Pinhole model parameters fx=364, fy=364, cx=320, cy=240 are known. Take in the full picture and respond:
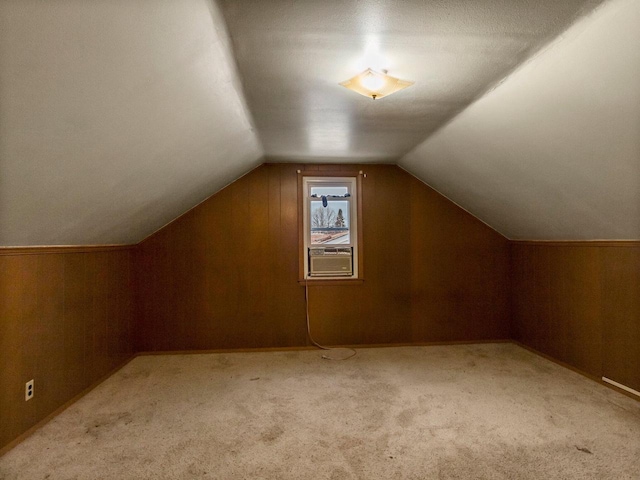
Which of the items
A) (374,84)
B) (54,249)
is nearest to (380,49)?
(374,84)

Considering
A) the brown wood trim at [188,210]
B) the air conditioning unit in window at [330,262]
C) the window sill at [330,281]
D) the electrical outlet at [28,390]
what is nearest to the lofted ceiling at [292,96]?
the brown wood trim at [188,210]

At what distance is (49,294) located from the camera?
2344 millimetres

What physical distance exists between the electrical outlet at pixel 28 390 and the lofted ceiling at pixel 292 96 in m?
0.84

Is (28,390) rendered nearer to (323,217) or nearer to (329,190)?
(323,217)

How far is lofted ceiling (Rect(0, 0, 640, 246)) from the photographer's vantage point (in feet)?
4.23

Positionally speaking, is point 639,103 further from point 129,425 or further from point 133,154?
point 129,425

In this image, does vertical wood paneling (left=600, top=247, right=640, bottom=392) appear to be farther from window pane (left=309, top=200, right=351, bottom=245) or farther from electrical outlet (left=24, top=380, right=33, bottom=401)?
electrical outlet (left=24, top=380, right=33, bottom=401)

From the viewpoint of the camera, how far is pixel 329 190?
13.5 feet

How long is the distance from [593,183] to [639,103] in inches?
30.4

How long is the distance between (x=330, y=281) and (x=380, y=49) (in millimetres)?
2637

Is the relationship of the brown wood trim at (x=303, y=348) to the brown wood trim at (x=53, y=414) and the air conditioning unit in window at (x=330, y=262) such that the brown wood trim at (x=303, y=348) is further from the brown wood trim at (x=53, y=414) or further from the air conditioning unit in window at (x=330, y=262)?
the air conditioning unit in window at (x=330, y=262)

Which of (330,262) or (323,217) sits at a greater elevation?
(323,217)

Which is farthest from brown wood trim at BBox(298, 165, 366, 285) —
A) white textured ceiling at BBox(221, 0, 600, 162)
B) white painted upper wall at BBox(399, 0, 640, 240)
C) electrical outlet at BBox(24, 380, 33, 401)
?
electrical outlet at BBox(24, 380, 33, 401)

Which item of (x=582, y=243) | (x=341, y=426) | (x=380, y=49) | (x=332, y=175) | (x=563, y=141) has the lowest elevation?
(x=341, y=426)
